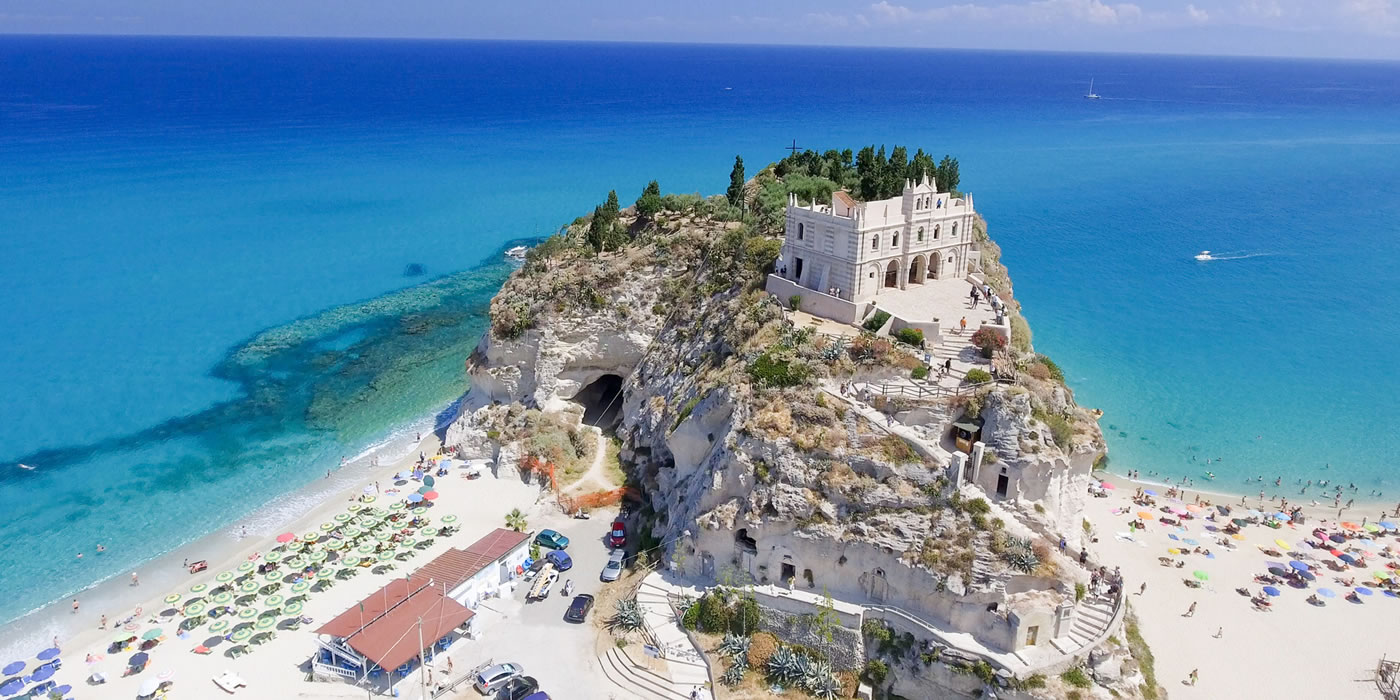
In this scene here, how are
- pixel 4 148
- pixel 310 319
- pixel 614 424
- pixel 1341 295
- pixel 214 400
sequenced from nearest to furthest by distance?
pixel 614 424 < pixel 214 400 < pixel 310 319 < pixel 1341 295 < pixel 4 148

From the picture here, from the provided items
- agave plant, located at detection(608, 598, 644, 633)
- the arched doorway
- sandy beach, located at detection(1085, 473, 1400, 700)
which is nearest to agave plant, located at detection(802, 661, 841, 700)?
agave plant, located at detection(608, 598, 644, 633)

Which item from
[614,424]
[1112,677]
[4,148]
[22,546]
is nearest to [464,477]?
[614,424]

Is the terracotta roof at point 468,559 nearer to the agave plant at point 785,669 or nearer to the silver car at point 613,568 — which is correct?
the silver car at point 613,568

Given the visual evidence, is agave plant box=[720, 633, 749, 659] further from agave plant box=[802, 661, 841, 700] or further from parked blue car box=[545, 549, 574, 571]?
parked blue car box=[545, 549, 574, 571]

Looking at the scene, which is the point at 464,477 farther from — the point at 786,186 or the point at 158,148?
the point at 158,148

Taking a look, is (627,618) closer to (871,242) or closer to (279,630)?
(279,630)

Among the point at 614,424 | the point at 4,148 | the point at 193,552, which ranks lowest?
the point at 193,552

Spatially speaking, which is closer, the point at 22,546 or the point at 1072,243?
the point at 22,546
